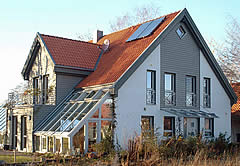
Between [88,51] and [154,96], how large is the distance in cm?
591

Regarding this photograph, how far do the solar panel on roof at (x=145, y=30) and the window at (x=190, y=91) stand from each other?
358 cm

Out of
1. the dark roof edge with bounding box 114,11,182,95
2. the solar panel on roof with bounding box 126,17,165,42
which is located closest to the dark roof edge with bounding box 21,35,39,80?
the solar panel on roof with bounding box 126,17,165,42

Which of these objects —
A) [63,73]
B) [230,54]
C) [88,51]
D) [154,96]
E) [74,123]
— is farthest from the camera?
[230,54]

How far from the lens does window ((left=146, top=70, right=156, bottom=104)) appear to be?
766 inches

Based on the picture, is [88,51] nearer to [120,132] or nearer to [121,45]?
[121,45]

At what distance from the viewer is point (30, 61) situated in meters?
24.2

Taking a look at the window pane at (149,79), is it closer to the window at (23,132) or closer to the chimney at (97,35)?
the window at (23,132)

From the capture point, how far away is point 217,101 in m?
22.5

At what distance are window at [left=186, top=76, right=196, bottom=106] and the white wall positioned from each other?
1.61ft

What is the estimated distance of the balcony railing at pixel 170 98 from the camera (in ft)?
66.4

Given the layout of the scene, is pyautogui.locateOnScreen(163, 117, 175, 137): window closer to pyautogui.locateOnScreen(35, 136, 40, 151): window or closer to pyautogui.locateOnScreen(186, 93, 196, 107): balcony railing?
pyautogui.locateOnScreen(186, 93, 196, 107): balcony railing

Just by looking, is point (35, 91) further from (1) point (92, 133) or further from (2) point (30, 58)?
(1) point (92, 133)

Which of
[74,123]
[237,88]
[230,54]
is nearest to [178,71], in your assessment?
[74,123]

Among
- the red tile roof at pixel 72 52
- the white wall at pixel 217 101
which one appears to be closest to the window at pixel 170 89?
the white wall at pixel 217 101
